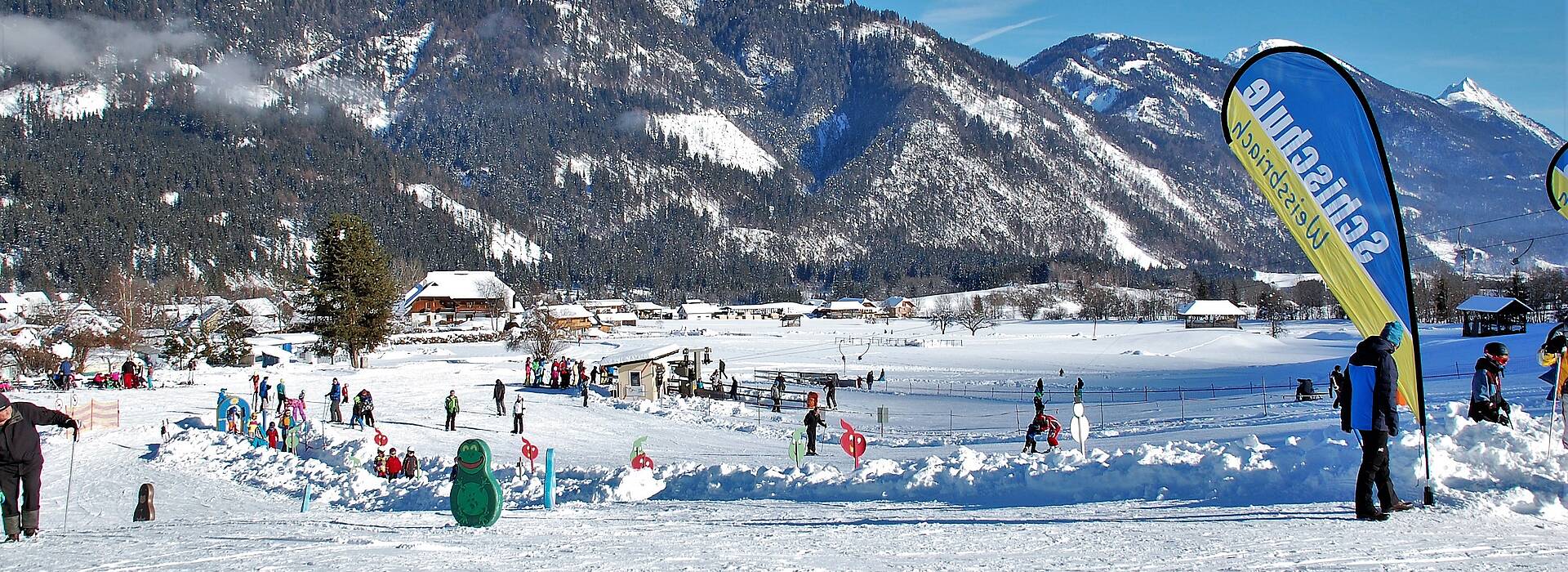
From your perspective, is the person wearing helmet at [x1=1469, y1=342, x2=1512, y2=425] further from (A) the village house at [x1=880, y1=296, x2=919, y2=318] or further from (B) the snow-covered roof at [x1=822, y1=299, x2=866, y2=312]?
(B) the snow-covered roof at [x1=822, y1=299, x2=866, y2=312]

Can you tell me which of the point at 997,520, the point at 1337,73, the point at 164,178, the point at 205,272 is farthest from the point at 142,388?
the point at 164,178

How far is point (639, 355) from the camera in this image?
28.3 m

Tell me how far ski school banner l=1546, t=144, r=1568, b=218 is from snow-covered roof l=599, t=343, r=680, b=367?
2205 centimetres

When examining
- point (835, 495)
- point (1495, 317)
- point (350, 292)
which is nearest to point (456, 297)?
point (350, 292)

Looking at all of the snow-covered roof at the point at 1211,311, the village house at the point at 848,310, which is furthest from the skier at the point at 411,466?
the village house at the point at 848,310

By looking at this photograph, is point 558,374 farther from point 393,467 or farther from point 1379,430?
point 1379,430

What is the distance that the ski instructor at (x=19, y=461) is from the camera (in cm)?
648

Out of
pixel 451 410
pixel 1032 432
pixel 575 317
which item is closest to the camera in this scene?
pixel 1032 432

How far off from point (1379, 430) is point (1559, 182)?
8.29 metres

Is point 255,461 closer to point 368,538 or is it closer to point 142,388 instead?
point 368,538

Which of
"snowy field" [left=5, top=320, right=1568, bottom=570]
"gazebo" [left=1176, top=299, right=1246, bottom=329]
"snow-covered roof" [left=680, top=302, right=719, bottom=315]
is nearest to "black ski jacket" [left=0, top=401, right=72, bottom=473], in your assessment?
"snowy field" [left=5, top=320, right=1568, bottom=570]

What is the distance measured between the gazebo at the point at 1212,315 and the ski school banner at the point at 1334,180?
3324 inches

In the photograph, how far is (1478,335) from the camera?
1783 inches

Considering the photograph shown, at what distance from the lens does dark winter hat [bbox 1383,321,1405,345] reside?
7050 mm
